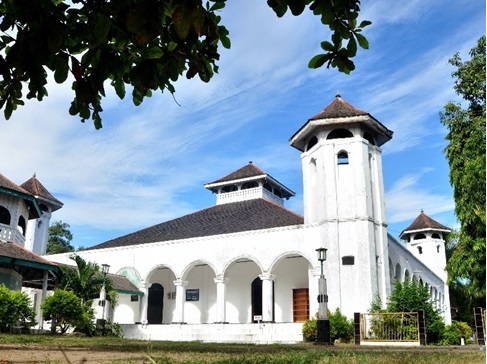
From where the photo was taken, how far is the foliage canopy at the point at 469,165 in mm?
16469

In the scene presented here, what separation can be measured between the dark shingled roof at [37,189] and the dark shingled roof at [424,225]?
91.2 ft

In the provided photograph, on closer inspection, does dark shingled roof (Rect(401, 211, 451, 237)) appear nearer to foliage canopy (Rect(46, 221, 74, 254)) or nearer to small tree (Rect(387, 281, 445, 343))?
small tree (Rect(387, 281, 445, 343))

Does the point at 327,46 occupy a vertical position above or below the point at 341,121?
below

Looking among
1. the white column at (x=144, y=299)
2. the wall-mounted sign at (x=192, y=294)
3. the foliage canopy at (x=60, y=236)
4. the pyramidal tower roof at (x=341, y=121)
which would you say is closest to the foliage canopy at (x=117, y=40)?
the pyramidal tower roof at (x=341, y=121)

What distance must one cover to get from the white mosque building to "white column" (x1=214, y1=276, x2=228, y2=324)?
5 cm

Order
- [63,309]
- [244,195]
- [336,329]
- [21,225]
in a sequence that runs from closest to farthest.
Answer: [63,309] → [336,329] → [21,225] → [244,195]

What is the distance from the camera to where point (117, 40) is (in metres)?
3.09

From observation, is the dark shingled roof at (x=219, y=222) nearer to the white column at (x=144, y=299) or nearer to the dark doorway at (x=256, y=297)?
the white column at (x=144, y=299)

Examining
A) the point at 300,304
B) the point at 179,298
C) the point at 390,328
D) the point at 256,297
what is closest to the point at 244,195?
the point at 256,297

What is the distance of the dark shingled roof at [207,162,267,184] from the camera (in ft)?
105

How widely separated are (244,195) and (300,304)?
948 centimetres

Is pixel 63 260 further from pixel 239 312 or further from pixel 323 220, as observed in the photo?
pixel 323 220

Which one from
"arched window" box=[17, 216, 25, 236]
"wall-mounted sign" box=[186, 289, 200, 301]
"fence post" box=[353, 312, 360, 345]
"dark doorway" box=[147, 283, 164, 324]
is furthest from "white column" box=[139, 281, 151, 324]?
"fence post" box=[353, 312, 360, 345]

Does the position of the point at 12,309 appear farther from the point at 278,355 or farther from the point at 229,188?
the point at 229,188
